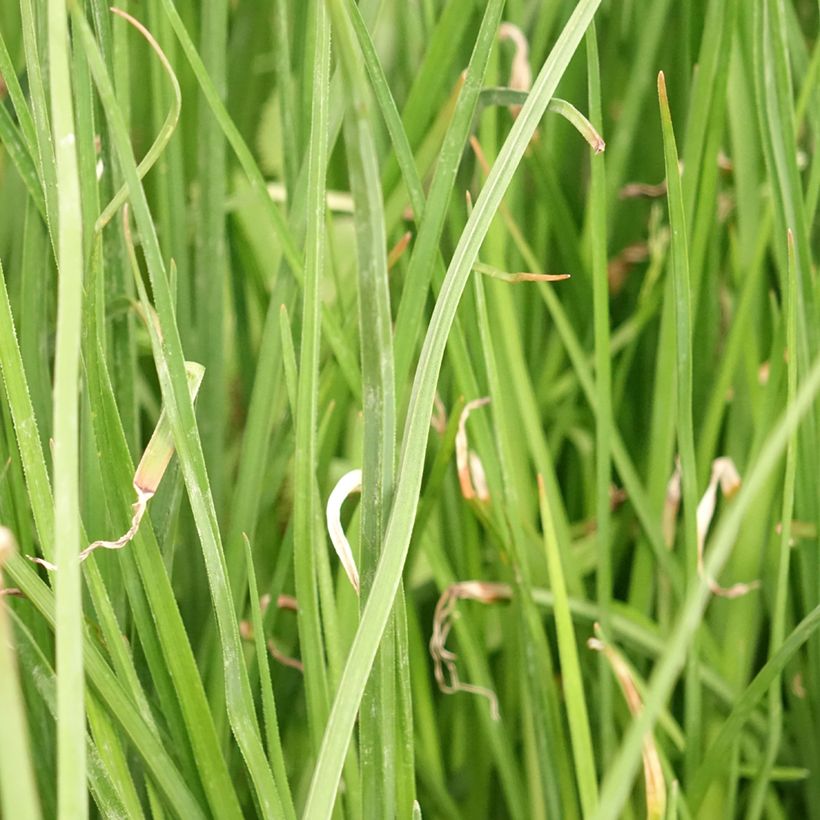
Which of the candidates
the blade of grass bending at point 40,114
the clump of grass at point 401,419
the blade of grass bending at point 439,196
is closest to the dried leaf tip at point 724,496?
the clump of grass at point 401,419

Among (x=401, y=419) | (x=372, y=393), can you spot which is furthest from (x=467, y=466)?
(x=372, y=393)

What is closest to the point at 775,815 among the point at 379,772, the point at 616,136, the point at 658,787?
the point at 658,787

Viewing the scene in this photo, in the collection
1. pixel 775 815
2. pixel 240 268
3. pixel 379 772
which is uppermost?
pixel 240 268

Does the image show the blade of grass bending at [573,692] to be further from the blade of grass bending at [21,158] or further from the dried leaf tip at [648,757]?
the blade of grass bending at [21,158]

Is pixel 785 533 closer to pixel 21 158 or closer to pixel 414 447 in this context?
pixel 414 447

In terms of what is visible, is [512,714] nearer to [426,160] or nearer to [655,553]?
[655,553]

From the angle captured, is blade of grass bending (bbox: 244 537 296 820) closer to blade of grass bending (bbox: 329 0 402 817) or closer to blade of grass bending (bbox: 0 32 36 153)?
blade of grass bending (bbox: 329 0 402 817)

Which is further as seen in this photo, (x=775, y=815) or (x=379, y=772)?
(x=775, y=815)
